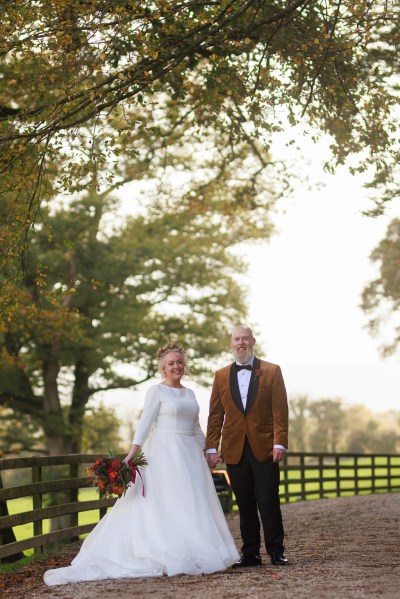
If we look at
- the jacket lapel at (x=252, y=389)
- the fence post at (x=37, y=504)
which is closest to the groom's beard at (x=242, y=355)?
the jacket lapel at (x=252, y=389)

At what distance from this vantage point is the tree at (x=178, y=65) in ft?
34.9

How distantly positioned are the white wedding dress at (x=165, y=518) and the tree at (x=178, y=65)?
3.82 metres

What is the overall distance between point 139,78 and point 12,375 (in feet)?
64.5

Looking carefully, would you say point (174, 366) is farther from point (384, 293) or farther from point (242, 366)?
point (384, 293)

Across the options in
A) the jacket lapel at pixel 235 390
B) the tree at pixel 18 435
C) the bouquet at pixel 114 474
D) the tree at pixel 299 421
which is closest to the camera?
the bouquet at pixel 114 474

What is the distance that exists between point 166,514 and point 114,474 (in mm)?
589

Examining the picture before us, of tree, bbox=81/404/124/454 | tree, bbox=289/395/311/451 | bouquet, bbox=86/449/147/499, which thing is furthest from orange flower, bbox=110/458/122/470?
tree, bbox=289/395/311/451

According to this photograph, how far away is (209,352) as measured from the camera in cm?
3098

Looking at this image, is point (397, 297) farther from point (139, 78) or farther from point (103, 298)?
point (139, 78)

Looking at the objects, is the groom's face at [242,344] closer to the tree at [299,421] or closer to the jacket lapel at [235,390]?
the jacket lapel at [235,390]

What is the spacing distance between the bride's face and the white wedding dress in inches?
4.7

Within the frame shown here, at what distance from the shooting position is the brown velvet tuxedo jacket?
8.41m

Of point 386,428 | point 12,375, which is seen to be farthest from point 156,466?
point 386,428

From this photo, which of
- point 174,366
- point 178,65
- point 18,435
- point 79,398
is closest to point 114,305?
point 79,398
